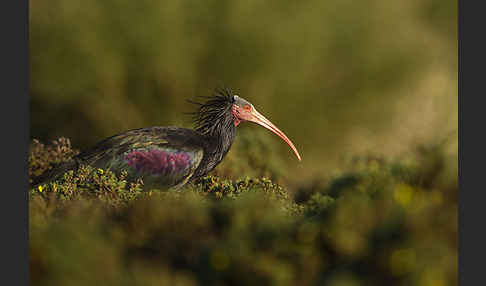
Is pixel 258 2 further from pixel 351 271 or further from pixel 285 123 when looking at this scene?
pixel 351 271

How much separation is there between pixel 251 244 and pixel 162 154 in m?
2.86

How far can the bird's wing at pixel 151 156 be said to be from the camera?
534cm

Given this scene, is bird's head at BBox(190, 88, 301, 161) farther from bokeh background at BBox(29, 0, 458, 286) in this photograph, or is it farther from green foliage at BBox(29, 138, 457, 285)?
green foliage at BBox(29, 138, 457, 285)

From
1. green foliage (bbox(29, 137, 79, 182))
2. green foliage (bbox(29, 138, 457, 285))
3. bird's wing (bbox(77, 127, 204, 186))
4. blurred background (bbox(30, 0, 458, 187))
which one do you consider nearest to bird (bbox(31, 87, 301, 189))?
bird's wing (bbox(77, 127, 204, 186))

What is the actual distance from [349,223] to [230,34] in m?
7.31

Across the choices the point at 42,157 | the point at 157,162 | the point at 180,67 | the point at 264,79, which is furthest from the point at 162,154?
the point at 264,79

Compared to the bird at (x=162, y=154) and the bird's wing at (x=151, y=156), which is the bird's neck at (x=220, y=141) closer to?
the bird at (x=162, y=154)

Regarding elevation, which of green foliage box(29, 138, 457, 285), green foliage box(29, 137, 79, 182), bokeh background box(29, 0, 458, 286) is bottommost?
green foliage box(29, 138, 457, 285)

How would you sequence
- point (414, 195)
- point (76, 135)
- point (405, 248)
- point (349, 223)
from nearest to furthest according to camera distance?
point (405, 248) → point (349, 223) → point (414, 195) → point (76, 135)

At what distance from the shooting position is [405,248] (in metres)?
2.54

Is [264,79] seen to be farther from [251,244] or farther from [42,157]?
[251,244]

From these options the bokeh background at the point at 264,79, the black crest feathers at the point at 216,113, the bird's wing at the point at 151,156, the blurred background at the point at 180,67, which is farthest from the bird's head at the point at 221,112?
the blurred background at the point at 180,67

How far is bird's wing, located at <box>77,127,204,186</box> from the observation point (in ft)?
17.5

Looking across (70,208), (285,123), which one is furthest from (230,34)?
(70,208)
